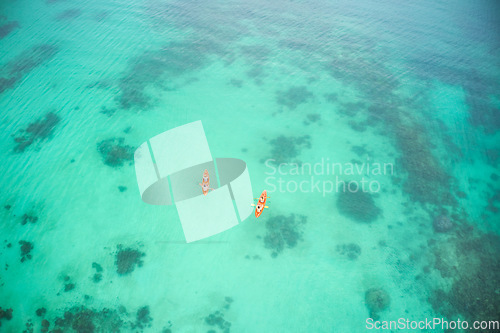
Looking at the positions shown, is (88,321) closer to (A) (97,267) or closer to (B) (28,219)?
(A) (97,267)

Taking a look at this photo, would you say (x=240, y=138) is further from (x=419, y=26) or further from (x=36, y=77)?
(x=419, y=26)

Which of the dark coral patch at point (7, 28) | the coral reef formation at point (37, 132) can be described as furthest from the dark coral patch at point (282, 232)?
the dark coral patch at point (7, 28)

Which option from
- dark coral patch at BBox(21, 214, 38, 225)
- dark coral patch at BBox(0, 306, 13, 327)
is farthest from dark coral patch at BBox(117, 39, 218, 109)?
dark coral patch at BBox(0, 306, 13, 327)

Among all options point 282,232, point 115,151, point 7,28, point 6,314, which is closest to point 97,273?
point 6,314

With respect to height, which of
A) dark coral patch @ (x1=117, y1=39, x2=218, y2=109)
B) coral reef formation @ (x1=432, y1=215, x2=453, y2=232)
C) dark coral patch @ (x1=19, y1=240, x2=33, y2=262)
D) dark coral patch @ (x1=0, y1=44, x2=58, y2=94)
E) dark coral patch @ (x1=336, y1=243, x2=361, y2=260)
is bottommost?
coral reef formation @ (x1=432, y1=215, x2=453, y2=232)

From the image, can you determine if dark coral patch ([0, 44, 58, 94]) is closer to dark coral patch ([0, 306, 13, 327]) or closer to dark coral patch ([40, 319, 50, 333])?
dark coral patch ([0, 306, 13, 327])

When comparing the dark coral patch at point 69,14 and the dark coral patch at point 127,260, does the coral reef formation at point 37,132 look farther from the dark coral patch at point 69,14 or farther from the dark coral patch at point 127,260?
the dark coral patch at point 69,14
